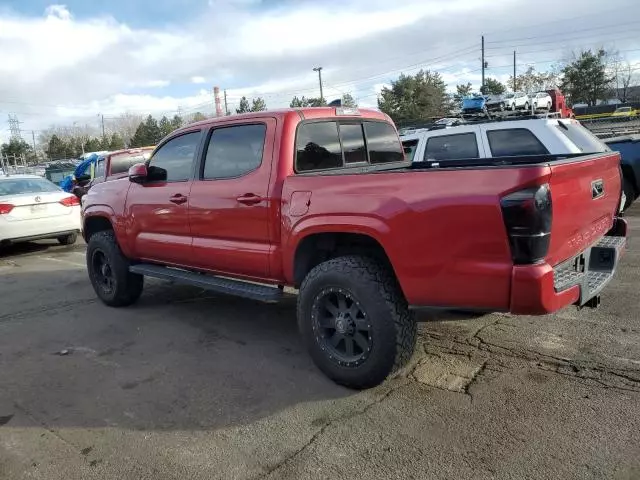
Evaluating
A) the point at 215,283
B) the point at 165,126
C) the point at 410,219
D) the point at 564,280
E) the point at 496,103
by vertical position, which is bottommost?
the point at 215,283

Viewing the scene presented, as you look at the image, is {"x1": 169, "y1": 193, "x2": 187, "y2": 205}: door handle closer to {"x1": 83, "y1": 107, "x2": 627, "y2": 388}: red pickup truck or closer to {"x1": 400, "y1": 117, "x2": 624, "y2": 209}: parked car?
{"x1": 83, "y1": 107, "x2": 627, "y2": 388}: red pickup truck

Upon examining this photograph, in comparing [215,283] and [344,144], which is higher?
[344,144]

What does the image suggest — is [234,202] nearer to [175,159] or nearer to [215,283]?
[215,283]

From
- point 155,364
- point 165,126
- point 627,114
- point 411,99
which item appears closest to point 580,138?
point 155,364

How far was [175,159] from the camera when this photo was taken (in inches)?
206

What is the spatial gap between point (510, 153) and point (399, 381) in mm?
4417

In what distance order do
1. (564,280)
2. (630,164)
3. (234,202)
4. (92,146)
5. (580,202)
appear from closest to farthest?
(564,280)
(580,202)
(234,202)
(630,164)
(92,146)

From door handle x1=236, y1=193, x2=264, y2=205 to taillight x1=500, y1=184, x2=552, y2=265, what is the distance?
1.95 metres

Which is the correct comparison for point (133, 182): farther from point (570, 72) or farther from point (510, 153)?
point (570, 72)

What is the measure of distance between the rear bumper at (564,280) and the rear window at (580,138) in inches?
134

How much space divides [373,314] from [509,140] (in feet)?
15.3

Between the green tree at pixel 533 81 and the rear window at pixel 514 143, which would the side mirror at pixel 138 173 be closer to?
the rear window at pixel 514 143

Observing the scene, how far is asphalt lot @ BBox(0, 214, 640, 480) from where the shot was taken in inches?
112

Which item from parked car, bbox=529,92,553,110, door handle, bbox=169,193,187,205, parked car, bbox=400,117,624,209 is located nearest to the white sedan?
door handle, bbox=169,193,187,205
